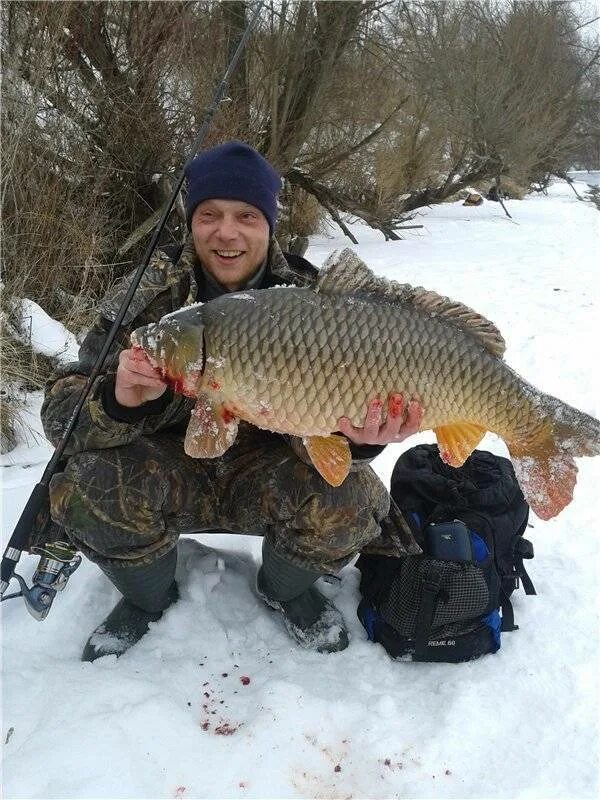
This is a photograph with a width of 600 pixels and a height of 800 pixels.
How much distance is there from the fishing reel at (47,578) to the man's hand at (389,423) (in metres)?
0.76

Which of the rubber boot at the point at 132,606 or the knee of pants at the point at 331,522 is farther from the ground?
the knee of pants at the point at 331,522

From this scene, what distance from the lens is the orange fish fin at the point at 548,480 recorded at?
4.49 feet

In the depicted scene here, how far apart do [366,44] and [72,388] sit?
6.60 meters

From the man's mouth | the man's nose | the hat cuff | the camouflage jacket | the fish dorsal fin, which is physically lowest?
the camouflage jacket

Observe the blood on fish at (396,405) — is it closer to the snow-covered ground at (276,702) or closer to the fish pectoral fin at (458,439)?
the fish pectoral fin at (458,439)

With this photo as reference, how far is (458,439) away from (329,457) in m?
0.31

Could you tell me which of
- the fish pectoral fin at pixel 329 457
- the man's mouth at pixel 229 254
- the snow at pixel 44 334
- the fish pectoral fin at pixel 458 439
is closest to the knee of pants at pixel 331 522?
the fish pectoral fin at pixel 329 457

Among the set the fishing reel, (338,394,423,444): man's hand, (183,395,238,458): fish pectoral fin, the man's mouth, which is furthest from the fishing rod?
(338,394,423,444): man's hand

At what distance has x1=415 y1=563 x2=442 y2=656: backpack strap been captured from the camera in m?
1.59

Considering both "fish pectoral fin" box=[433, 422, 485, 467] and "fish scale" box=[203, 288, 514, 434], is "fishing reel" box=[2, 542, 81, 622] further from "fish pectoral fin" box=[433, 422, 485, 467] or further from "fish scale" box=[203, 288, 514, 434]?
"fish pectoral fin" box=[433, 422, 485, 467]

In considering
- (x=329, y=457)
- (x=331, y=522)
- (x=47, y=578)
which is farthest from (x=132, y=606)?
(x=329, y=457)

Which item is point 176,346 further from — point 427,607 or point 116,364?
point 427,607

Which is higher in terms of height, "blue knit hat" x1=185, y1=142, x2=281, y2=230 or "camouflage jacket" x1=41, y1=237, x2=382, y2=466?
"blue knit hat" x1=185, y1=142, x2=281, y2=230

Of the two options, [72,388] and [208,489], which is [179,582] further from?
[72,388]
